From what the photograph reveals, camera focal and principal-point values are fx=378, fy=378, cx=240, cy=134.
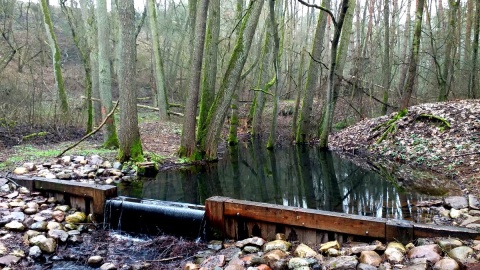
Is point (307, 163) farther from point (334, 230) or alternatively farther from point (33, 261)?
point (33, 261)

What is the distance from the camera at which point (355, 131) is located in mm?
15055

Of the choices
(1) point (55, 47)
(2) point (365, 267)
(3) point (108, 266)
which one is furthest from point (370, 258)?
(1) point (55, 47)

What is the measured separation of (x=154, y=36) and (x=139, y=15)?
547 inches

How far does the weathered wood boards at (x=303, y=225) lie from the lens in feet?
14.8

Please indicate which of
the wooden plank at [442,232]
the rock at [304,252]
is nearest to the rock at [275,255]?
the rock at [304,252]

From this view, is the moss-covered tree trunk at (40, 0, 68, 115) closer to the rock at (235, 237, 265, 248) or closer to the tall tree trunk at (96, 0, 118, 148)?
the tall tree trunk at (96, 0, 118, 148)

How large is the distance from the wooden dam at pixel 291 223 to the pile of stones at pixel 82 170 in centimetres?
201

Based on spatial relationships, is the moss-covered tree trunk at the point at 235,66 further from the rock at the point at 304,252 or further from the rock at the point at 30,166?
the rock at the point at 304,252

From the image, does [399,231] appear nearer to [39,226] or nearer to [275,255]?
[275,255]

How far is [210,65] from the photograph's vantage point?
41.6ft

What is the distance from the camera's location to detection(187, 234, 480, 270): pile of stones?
12.7 ft

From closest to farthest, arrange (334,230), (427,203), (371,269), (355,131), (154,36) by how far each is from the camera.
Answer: (371,269) → (334,230) → (427,203) → (355,131) → (154,36)

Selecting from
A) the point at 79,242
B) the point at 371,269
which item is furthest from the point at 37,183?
the point at 371,269

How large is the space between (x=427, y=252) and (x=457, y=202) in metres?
2.41
